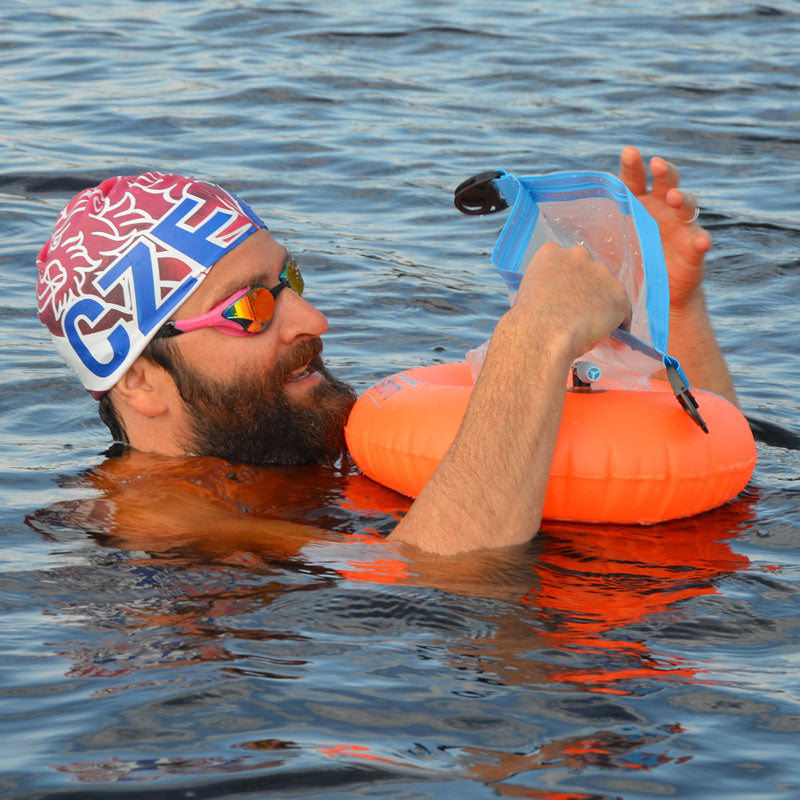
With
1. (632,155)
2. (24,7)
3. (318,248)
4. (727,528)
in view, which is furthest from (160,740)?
(24,7)

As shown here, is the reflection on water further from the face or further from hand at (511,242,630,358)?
hand at (511,242,630,358)

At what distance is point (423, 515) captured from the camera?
442 centimetres

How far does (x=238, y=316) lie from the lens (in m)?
5.17

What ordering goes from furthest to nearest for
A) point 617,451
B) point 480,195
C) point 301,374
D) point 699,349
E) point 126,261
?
point 699,349
point 301,374
point 126,261
point 480,195
point 617,451

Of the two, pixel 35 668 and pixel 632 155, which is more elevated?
pixel 632 155

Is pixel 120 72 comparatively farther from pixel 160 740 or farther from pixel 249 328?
pixel 160 740

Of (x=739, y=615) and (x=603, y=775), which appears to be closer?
(x=603, y=775)

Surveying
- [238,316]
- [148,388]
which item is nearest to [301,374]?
[238,316]

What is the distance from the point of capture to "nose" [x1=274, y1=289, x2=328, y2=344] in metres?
5.24

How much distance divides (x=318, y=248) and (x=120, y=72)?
16.8 ft

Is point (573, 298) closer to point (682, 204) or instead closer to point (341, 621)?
point (682, 204)

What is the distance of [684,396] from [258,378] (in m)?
1.63

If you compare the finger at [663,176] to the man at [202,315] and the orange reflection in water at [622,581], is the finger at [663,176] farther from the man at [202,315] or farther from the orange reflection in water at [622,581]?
the orange reflection in water at [622,581]

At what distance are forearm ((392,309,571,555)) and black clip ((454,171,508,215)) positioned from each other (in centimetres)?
62
